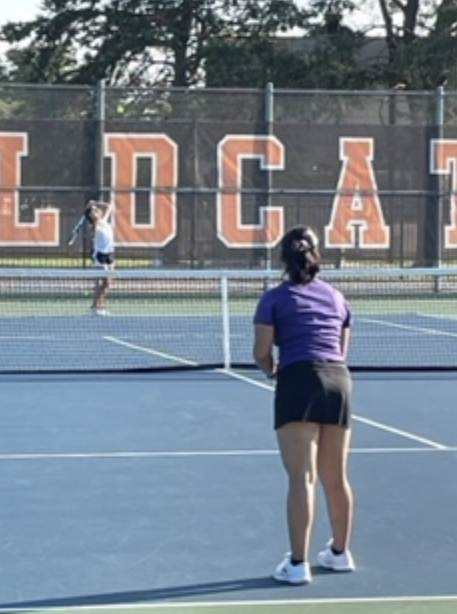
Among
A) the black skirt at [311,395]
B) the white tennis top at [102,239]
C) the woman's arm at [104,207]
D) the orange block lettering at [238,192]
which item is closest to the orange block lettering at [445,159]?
the orange block lettering at [238,192]

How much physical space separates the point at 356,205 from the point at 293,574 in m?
19.3

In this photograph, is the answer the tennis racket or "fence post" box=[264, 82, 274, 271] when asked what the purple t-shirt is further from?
"fence post" box=[264, 82, 274, 271]

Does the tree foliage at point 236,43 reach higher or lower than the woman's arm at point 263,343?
higher

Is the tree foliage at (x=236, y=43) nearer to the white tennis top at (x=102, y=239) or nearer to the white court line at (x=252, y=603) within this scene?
the white tennis top at (x=102, y=239)

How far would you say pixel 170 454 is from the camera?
923 centimetres

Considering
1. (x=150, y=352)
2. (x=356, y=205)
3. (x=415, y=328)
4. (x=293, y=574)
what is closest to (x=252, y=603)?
(x=293, y=574)

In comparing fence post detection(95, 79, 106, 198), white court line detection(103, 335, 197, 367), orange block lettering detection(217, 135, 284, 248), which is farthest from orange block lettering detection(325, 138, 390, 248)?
white court line detection(103, 335, 197, 367)

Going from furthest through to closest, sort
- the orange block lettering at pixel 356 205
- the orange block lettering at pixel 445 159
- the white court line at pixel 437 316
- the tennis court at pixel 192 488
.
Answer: the orange block lettering at pixel 445 159 → the orange block lettering at pixel 356 205 → the white court line at pixel 437 316 → the tennis court at pixel 192 488

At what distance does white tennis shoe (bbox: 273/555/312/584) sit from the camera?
6.07 meters

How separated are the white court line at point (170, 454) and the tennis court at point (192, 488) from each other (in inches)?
0.6

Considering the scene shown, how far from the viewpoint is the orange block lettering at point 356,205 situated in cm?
2486

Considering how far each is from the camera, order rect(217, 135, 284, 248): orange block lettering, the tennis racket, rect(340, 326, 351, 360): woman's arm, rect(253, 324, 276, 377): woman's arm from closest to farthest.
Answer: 1. rect(253, 324, 276, 377): woman's arm
2. rect(340, 326, 351, 360): woman's arm
3. the tennis racket
4. rect(217, 135, 284, 248): orange block lettering

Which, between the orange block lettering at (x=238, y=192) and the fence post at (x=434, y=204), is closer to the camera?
the orange block lettering at (x=238, y=192)

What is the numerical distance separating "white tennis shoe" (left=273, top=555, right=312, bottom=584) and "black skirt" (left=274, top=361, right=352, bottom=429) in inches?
24.6
